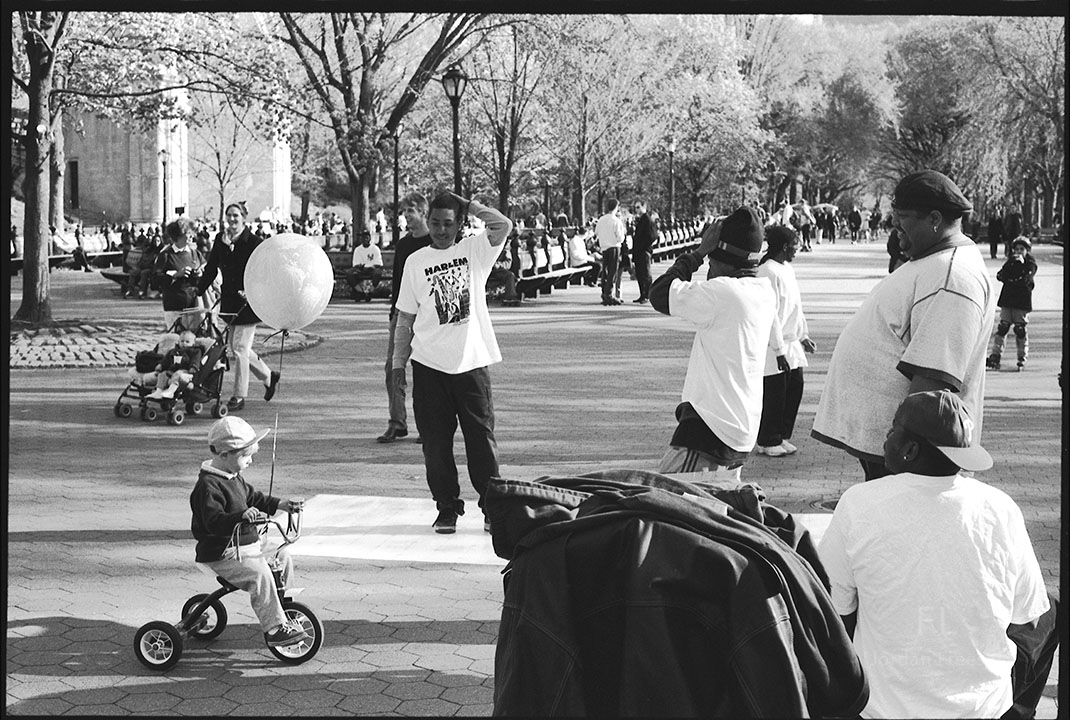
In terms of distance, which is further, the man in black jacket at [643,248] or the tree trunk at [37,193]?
the man in black jacket at [643,248]

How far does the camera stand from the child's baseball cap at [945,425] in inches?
136

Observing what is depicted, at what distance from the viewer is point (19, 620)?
596 cm

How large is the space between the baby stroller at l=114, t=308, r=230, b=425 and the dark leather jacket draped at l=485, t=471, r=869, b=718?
899 centimetres

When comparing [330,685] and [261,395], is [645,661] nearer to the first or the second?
[330,685]

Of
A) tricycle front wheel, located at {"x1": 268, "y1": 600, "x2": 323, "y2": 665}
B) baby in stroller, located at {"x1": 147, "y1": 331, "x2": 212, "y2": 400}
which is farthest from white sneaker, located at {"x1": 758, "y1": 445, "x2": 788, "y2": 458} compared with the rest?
tricycle front wheel, located at {"x1": 268, "y1": 600, "x2": 323, "y2": 665}

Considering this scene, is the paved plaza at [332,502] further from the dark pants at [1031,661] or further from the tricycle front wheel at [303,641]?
the dark pants at [1031,661]

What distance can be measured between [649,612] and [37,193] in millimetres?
16382

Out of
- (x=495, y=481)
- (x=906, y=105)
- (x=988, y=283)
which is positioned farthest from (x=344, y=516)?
(x=906, y=105)

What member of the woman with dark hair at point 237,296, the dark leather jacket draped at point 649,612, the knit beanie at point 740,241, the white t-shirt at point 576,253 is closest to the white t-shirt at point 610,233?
the white t-shirt at point 576,253

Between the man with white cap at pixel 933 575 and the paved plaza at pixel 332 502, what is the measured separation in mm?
504

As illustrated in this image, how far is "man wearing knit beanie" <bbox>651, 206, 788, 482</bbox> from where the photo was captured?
6.18 meters

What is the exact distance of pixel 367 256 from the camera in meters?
24.9

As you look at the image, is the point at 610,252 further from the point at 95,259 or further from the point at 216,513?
the point at 95,259

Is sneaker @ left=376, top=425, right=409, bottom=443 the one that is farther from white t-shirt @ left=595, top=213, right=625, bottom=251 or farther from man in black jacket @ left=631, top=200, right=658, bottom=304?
man in black jacket @ left=631, top=200, right=658, bottom=304
